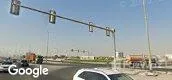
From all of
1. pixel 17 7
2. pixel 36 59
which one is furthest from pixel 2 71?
pixel 36 59

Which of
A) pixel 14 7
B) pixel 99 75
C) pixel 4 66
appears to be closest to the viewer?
pixel 99 75

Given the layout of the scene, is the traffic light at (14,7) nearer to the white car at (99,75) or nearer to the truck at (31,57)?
the white car at (99,75)

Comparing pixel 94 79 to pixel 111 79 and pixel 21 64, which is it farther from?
pixel 21 64

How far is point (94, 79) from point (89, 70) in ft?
2.01

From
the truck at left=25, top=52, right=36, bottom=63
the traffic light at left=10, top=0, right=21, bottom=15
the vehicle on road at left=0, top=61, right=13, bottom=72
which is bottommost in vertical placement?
the vehicle on road at left=0, top=61, right=13, bottom=72

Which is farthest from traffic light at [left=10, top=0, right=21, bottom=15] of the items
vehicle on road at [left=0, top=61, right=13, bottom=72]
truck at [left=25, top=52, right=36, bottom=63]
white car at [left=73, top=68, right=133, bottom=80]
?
truck at [left=25, top=52, right=36, bottom=63]

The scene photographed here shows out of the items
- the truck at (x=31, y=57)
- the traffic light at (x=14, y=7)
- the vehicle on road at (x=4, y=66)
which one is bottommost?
the vehicle on road at (x=4, y=66)

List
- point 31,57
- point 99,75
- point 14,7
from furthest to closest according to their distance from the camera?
1. point 31,57
2. point 14,7
3. point 99,75

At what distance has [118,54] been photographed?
1283 inches

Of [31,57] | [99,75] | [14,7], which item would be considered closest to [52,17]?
[14,7]

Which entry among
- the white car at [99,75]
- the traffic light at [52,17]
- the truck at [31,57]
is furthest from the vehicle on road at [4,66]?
the truck at [31,57]

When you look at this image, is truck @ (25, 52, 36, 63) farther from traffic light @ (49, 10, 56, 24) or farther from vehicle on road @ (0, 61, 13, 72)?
traffic light @ (49, 10, 56, 24)

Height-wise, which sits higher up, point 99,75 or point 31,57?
point 31,57

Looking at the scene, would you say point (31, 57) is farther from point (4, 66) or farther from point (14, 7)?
point (14, 7)
